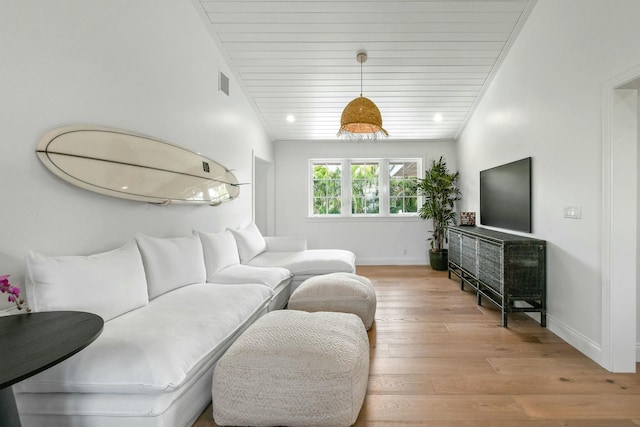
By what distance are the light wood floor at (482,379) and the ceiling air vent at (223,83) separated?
3.14 m

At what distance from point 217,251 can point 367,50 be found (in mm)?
2817

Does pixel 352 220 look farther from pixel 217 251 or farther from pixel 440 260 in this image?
pixel 217 251

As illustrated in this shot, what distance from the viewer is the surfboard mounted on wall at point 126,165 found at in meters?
1.71

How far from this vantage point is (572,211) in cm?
243

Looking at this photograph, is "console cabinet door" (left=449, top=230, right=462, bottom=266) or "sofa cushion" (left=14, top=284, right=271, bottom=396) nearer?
"sofa cushion" (left=14, top=284, right=271, bottom=396)

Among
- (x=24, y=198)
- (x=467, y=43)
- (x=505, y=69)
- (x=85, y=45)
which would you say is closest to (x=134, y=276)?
(x=24, y=198)

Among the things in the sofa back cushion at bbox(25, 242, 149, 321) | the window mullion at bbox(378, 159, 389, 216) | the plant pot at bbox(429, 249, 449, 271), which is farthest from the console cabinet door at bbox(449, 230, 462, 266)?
the sofa back cushion at bbox(25, 242, 149, 321)

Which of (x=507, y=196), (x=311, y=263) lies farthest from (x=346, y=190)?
(x=507, y=196)

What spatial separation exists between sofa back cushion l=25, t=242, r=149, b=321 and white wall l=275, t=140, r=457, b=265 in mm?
3923

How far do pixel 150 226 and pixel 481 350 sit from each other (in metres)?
2.82

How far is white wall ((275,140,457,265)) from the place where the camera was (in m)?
5.66

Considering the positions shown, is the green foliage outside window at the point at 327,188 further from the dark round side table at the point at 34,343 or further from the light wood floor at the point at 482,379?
the dark round side table at the point at 34,343

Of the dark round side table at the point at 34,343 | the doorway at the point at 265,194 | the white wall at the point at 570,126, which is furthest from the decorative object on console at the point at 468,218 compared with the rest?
the dark round side table at the point at 34,343

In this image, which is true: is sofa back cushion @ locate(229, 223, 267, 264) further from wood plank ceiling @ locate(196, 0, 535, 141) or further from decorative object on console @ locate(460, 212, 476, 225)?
decorative object on console @ locate(460, 212, 476, 225)
